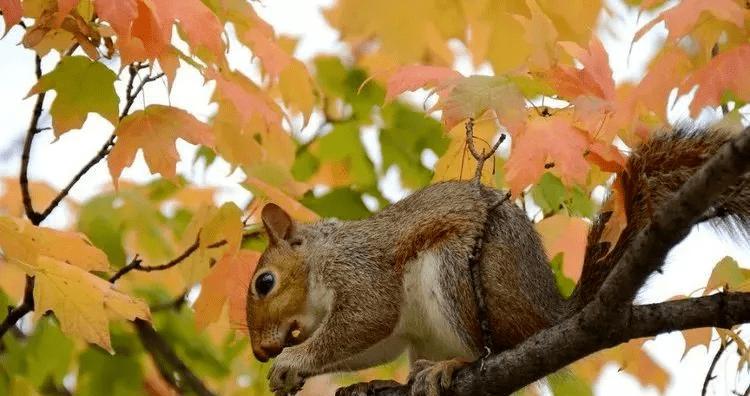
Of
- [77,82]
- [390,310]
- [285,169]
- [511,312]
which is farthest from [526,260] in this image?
[77,82]

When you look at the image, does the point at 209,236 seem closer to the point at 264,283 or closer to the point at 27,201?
the point at 264,283

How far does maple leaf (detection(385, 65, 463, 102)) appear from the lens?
3.14m

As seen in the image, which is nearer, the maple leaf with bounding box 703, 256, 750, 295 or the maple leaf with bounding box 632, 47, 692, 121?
the maple leaf with bounding box 632, 47, 692, 121

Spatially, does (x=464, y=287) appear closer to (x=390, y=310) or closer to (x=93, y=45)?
(x=390, y=310)

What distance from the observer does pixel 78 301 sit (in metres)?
3.34

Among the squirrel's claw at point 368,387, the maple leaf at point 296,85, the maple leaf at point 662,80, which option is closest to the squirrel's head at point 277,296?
the squirrel's claw at point 368,387

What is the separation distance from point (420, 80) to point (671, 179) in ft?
2.58

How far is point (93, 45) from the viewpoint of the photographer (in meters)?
3.44

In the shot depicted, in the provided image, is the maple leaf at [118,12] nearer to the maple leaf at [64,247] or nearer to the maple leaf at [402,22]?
the maple leaf at [64,247]

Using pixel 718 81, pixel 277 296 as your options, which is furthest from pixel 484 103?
pixel 277 296

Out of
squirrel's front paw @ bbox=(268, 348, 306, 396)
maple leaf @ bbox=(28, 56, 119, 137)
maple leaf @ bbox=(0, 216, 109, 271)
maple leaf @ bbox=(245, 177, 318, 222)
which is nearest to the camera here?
maple leaf @ bbox=(0, 216, 109, 271)

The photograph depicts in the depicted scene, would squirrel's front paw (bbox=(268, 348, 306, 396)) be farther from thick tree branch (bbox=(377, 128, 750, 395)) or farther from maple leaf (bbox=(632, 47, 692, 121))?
maple leaf (bbox=(632, 47, 692, 121))

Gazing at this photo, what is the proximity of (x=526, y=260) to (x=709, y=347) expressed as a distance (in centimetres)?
63

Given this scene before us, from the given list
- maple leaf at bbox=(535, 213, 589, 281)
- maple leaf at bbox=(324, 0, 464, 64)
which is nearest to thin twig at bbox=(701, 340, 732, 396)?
maple leaf at bbox=(535, 213, 589, 281)
